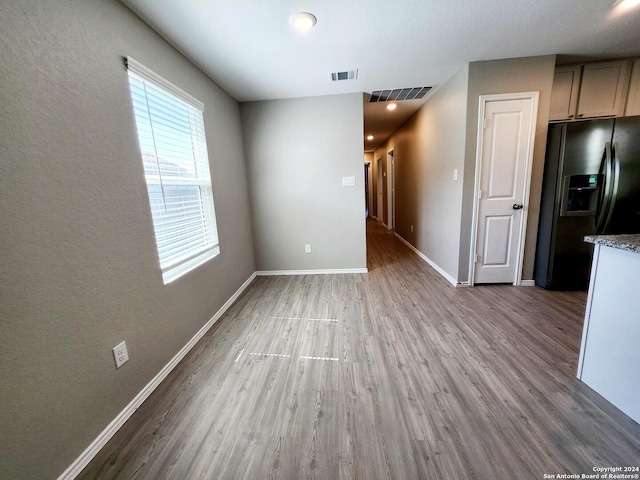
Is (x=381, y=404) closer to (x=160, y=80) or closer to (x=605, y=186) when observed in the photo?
(x=160, y=80)

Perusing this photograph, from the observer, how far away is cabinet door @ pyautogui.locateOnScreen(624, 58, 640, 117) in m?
2.51

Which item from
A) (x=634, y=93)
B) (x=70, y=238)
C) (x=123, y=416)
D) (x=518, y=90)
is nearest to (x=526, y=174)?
(x=518, y=90)

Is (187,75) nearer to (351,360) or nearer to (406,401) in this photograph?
(351,360)

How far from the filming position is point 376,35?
1896mm

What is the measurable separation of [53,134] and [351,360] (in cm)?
203

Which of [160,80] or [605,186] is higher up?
[160,80]

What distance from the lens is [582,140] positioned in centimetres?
234

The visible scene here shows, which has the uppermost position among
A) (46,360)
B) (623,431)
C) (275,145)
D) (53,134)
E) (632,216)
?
(275,145)

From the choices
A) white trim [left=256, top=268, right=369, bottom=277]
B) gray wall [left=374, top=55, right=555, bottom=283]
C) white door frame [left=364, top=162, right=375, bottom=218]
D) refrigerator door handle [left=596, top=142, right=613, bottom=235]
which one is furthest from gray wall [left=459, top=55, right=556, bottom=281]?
white door frame [left=364, top=162, right=375, bottom=218]

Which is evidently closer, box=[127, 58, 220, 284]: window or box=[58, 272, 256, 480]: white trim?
box=[58, 272, 256, 480]: white trim

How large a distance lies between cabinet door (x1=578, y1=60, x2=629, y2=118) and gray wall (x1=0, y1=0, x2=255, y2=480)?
4.13 metres

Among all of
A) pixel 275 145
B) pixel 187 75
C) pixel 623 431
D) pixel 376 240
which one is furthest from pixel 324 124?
pixel 623 431

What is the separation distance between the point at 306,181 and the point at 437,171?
1.77 metres

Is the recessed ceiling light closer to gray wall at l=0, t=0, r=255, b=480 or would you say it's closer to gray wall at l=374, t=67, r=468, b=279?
gray wall at l=0, t=0, r=255, b=480
